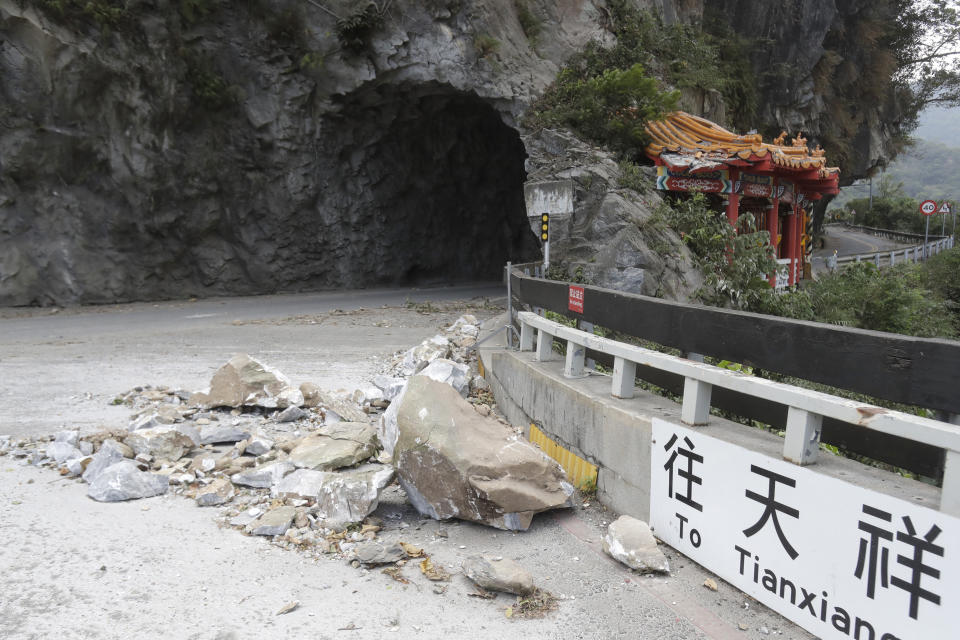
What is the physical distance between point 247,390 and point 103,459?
1.84 meters

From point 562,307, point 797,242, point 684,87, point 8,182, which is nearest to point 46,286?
point 8,182

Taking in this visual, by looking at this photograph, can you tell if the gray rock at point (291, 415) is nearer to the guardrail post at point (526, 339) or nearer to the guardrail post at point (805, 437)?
the guardrail post at point (526, 339)

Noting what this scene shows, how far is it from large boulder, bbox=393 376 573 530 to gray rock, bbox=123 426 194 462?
2.14m

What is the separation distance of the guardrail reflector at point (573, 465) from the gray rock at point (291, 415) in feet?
8.21

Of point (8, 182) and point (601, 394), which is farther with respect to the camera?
point (8, 182)

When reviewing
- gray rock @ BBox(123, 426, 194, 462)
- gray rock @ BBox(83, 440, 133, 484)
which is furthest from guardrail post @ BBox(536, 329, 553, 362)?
gray rock @ BBox(83, 440, 133, 484)

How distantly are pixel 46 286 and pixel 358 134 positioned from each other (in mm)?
10421

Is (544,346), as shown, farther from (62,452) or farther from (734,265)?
(734,265)

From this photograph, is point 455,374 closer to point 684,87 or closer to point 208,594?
point 208,594

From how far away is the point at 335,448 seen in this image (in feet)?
16.4

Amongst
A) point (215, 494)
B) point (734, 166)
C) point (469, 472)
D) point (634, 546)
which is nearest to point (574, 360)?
point (469, 472)

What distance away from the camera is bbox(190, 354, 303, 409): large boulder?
21.4 feet

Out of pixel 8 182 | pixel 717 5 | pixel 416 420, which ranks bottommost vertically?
pixel 416 420

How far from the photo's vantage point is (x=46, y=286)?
696 inches
